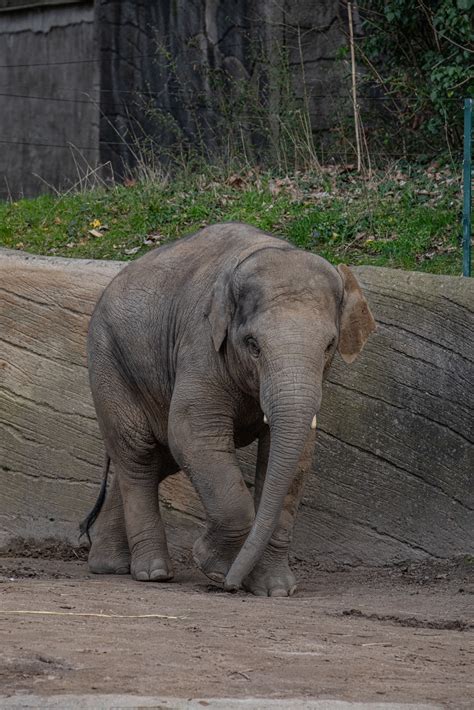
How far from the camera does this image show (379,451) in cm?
859

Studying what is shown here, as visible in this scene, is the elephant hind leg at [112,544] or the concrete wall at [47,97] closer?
the elephant hind leg at [112,544]

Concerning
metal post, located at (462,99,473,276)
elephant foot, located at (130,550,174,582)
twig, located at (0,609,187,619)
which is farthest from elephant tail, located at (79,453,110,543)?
metal post, located at (462,99,473,276)

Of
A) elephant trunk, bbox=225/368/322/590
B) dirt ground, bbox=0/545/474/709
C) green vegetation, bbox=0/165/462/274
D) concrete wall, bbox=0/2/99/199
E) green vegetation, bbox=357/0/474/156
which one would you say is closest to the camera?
dirt ground, bbox=0/545/474/709

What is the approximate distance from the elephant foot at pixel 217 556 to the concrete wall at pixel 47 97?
31.4ft

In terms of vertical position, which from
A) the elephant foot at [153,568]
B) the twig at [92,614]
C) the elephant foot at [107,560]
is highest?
the twig at [92,614]

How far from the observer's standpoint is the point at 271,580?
23.8 ft

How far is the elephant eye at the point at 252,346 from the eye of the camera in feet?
22.3

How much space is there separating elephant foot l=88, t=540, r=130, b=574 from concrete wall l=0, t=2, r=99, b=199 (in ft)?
27.8

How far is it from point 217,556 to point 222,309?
1240mm

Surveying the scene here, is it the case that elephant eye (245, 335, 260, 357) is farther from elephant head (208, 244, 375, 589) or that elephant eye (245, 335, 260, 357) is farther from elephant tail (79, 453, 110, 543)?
elephant tail (79, 453, 110, 543)

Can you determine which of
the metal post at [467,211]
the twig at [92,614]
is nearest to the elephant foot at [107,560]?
the twig at [92,614]

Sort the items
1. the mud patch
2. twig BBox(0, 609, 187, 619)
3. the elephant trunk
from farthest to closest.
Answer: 1. the elephant trunk
2. the mud patch
3. twig BBox(0, 609, 187, 619)

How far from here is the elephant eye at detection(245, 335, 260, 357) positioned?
6.81 metres

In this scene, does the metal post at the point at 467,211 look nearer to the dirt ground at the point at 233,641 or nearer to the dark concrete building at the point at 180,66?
the dirt ground at the point at 233,641
